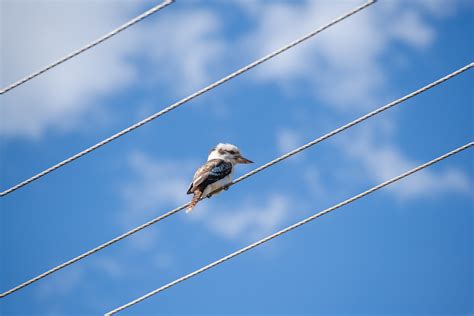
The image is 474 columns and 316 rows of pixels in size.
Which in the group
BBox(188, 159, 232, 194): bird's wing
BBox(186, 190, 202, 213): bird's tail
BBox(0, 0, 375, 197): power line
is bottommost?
BBox(0, 0, 375, 197): power line

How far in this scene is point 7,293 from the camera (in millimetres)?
12219

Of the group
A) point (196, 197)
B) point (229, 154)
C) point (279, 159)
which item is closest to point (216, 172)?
point (196, 197)

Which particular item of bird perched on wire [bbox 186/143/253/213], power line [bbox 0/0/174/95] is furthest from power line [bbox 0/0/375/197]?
bird perched on wire [bbox 186/143/253/213]

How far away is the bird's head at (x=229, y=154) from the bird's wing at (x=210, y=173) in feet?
1.37

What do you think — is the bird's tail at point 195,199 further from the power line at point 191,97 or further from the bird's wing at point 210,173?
the power line at point 191,97

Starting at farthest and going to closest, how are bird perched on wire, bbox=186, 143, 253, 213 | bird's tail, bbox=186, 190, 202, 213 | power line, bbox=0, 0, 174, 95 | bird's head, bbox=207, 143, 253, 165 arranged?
bird's head, bbox=207, 143, 253, 165 < bird perched on wire, bbox=186, 143, 253, 213 < bird's tail, bbox=186, 190, 202, 213 < power line, bbox=0, 0, 174, 95

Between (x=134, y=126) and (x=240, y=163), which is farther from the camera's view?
(x=240, y=163)

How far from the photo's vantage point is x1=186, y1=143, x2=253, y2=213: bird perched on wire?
16906 mm

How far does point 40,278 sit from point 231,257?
95.7 inches

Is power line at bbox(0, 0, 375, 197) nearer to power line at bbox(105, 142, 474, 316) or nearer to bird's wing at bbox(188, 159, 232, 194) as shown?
power line at bbox(105, 142, 474, 316)

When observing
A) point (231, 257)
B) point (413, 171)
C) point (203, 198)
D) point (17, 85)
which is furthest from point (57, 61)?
point (203, 198)

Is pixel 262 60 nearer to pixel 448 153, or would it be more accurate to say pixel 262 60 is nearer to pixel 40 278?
pixel 448 153

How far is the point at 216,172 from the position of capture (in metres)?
17.2

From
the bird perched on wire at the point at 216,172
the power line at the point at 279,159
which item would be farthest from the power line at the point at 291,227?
the bird perched on wire at the point at 216,172
